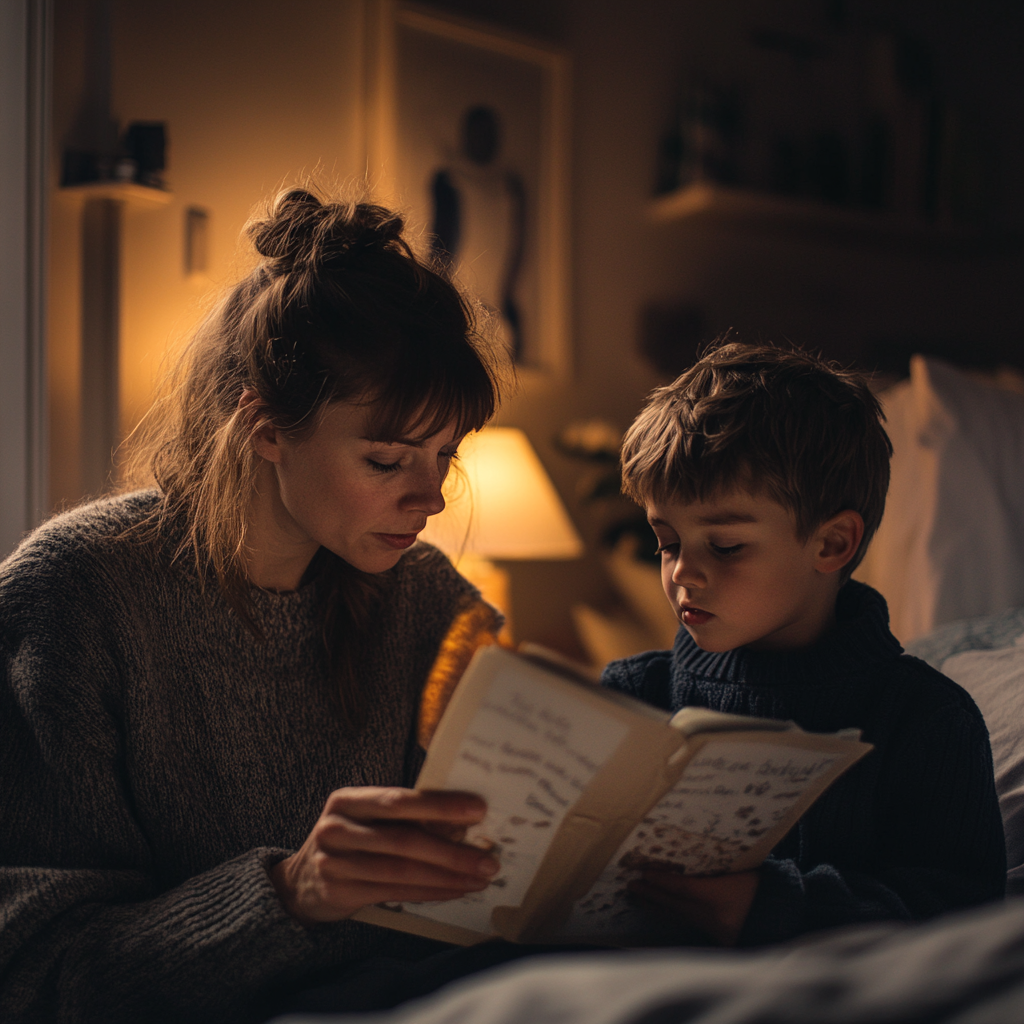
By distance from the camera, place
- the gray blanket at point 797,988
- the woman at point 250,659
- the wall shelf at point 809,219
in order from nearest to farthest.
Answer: the gray blanket at point 797,988
the woman at point 250,659
the wall shelf at point 809,219

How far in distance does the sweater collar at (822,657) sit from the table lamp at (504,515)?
91cm

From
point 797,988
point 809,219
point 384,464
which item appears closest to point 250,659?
point 384,464

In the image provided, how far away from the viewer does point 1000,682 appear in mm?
1032

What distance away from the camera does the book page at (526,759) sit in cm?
52

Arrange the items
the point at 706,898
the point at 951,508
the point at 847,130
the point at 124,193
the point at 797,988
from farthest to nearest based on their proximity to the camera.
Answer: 1. the point at 847,130
2. the point at 124,193
3. the point at 951,508
4. the point at 706,898
5. the point at 797,988

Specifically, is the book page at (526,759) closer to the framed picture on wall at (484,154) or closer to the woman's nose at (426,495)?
the woman's nose at (426,495)

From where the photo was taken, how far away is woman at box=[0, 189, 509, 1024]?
676 mm

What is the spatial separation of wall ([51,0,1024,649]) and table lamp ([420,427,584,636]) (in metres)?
0.42

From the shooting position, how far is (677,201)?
2.40m

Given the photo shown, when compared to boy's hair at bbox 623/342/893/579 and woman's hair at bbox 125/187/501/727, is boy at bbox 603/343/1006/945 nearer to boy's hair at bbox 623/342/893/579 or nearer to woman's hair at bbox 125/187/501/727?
boy's hair at bbox 623/342/893/579

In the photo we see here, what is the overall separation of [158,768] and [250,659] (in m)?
0.13

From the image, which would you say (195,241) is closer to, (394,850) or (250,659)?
(250,659)

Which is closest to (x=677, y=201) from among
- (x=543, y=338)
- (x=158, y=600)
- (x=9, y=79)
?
(x=543, y=338)

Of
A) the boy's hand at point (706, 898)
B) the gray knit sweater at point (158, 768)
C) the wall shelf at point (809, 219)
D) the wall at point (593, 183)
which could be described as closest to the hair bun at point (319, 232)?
the gray knit sweater at point (158, 768)
